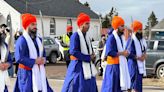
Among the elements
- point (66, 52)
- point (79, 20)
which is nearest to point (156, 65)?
point (66, 52)

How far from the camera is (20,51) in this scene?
7.98 m

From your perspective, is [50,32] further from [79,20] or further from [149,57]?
[79,20]

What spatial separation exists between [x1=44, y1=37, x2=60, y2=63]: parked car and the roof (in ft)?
50.2

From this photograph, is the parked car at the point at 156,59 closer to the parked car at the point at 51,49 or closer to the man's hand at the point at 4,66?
the parked car at the point at 51,49

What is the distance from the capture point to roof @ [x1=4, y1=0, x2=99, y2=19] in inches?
1697

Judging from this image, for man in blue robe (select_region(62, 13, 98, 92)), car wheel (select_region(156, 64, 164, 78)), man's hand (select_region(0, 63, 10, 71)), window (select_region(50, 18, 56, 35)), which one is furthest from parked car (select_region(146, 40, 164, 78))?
window (select_region(50, 18, 56, 35))

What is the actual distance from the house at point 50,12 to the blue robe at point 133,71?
96.6 ft

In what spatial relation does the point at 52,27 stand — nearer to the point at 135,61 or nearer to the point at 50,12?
the point at 50,12

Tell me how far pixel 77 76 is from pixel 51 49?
57.6 ft

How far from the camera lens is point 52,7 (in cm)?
4675

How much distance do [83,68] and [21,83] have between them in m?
1.37

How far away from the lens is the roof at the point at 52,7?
141 feet

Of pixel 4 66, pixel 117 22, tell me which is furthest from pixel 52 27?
pixel 4 66

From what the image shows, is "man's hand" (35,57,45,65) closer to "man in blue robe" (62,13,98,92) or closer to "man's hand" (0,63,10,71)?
"man's hand" (0,63,10,71)
